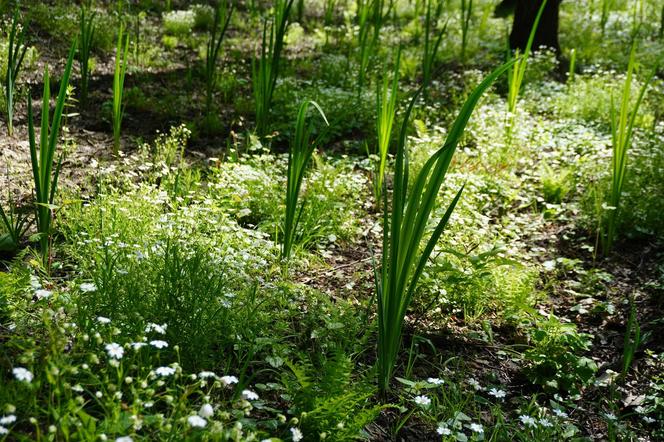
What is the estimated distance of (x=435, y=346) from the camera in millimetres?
2896

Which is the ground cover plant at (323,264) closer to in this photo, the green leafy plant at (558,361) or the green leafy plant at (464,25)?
the green leafy plant at (558,361)

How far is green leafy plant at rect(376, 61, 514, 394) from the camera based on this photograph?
215 centimetres

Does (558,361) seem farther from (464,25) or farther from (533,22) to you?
(533,22)

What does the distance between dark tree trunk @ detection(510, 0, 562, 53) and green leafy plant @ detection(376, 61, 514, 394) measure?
6.27 metres

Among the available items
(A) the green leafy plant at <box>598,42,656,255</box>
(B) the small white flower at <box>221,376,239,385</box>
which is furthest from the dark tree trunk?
(B) the small white flower at <box>221,376,239,385</box>

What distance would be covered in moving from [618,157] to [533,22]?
5010 millimetres

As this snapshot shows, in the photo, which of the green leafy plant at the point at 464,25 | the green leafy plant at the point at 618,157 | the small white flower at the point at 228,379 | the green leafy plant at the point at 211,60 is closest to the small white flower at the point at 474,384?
the small white flower at the point at 228,379

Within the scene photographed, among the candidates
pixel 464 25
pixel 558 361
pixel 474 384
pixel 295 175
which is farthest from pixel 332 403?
pixel 464 25

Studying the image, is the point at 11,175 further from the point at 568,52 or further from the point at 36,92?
the point at 568,52

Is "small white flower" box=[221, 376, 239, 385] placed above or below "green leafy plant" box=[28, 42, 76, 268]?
below

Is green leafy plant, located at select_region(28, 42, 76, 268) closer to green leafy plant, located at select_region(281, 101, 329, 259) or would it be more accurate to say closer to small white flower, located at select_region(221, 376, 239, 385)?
green leafy plant, located at select_region(281, 101, 329, 259)

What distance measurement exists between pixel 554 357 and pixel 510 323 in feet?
1.27

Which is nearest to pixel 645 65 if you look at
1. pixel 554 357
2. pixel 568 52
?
pixel 568 52

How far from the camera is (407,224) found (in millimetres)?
2221
